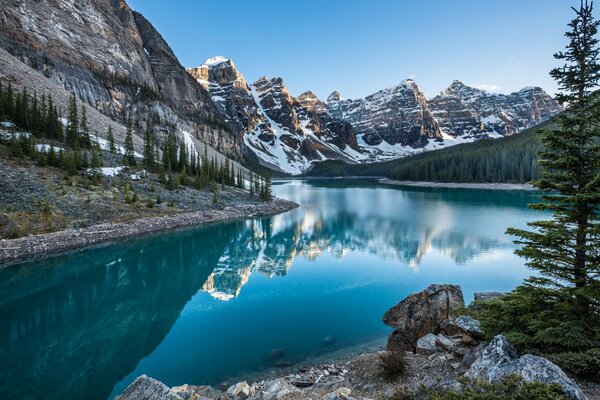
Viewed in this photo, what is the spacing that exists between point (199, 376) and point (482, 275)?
71.2 ft

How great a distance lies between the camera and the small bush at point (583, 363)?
6.09 metres

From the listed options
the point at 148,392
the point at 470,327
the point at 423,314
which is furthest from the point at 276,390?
the point at 423,314

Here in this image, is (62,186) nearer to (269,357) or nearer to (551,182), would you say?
(269,357)

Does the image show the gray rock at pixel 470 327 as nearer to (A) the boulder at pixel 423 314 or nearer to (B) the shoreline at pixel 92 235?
(A) the boulder at pixel 423 314

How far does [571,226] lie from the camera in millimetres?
7918

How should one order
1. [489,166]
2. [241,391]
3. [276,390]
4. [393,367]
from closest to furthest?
[276,390] → [393,367] → [241,391] → [489,166]

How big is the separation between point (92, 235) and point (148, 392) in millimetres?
32531

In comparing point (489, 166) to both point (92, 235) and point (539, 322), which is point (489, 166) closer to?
point (92, 235)

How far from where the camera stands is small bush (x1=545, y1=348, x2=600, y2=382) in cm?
609

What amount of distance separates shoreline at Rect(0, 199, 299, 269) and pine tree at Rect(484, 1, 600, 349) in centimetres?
3508

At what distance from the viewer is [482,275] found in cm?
2448

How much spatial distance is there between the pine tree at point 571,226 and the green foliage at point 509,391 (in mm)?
2469

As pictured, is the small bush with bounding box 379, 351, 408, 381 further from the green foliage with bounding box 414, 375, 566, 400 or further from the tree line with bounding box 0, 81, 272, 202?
the tree line with bounding box 0, 81, 272, 202

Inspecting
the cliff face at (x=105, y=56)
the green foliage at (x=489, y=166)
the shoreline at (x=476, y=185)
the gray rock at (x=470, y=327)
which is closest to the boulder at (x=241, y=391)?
the gray rock at (x=470, y=327)
